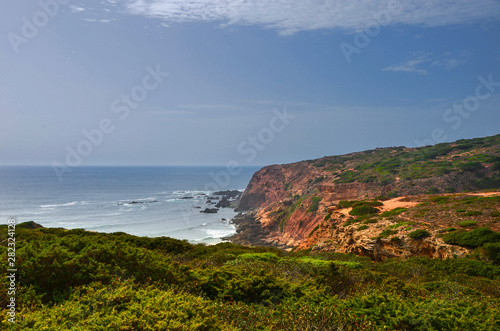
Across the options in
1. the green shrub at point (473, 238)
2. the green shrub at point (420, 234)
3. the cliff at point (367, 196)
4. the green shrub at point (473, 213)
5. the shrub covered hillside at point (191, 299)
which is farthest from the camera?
the green shrub at point (473, 213)

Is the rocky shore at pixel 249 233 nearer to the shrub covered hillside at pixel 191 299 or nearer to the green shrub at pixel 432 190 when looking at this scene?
the green shrub at pixel 432 190

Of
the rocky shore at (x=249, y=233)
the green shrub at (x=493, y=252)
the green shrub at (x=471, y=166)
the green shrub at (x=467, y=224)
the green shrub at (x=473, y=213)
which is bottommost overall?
the rocky shore at (x=249, y=233)

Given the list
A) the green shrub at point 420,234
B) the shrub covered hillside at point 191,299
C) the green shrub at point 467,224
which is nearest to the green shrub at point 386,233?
the green shrub at point 420,234

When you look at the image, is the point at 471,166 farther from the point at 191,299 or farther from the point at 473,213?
the point at 191,299

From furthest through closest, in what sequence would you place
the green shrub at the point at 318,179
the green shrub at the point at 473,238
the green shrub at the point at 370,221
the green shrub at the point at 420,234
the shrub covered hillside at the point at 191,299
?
the green shrub at the point at 318,179 < the green shrub at the point at 370,221 < the green shrub at the point at 420,234 < the green shrub at the point at 473,238 < the shrub covered hillside at the point at 191,299

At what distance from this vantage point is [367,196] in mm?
45156

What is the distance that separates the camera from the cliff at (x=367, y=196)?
1930 cm

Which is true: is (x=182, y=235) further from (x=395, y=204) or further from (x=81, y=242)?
(x=81, y=242)

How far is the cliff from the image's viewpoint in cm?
1930

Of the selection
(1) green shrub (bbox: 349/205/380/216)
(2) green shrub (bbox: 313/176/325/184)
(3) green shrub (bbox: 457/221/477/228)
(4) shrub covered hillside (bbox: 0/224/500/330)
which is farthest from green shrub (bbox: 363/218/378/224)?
(2) green shrub (bbox: 313/176/325/184)

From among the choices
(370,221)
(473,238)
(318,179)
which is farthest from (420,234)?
(318,179)

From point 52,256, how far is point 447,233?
20673 millimetres

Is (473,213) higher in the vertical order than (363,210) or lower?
higher

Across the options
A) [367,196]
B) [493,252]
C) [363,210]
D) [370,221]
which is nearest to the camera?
[493,252]
